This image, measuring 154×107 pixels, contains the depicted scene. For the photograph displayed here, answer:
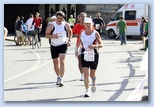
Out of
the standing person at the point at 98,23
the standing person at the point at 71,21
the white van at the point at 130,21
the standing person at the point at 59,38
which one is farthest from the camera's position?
the white van at the point at 130,21

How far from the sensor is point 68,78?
342 inches

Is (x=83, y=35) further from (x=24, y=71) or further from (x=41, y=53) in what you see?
(x=41, y=53)

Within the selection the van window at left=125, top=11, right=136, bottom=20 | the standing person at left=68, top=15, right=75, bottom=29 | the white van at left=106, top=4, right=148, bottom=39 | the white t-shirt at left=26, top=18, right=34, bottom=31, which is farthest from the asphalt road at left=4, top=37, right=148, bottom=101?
the van window at left=125, top=11, right=136, bottom=20

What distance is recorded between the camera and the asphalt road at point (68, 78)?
743 centimetres

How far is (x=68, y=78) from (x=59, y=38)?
948 mm

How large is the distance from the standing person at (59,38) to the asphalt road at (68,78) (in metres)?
0.37

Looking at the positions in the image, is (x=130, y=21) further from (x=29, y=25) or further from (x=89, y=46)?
(x=89, y=46)

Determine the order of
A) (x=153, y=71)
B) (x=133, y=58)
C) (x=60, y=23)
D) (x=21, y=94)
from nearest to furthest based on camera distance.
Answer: (x=153, y=71), (x=21, y=94), (x=60, y=23), (x=133, y=58)

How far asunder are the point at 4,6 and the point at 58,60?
1.59 meters

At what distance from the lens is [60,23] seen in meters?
8.00

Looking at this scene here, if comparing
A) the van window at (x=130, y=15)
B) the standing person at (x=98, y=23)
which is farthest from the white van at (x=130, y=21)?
the standing person at (x=98, y=23)

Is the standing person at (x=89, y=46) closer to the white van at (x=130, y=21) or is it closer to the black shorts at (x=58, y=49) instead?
the black shorts at (x=58, y=49)

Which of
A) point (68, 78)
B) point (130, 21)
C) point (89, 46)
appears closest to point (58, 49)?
point (68, 78)

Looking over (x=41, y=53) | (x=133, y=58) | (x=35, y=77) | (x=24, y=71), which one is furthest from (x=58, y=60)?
(x=41, y=53)
